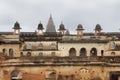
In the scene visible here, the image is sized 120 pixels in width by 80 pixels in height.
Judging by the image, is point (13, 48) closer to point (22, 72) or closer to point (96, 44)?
point (96, 44)

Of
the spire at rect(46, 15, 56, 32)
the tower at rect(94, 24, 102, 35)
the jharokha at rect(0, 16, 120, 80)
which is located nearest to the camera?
the jharokha at rect(0, 16, 120, 80)

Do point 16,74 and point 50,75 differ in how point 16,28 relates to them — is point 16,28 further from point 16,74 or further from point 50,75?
point 50,75

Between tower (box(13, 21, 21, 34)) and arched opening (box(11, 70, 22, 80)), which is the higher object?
tower (box(13, 21, 21, 34))

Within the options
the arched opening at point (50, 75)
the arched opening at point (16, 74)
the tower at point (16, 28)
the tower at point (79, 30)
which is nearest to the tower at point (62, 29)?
the tower at point (79, 30)

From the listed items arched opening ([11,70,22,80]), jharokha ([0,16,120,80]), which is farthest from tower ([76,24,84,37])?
arched opening ([11,70,22,80])

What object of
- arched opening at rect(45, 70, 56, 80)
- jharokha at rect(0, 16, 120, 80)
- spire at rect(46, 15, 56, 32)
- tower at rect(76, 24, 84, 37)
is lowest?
arched opening at rect(45, 70, 56, 80)

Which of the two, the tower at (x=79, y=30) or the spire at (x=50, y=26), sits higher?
the spire at (x=50, y=26)

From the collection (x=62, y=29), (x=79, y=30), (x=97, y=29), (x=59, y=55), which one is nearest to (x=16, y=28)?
(x=62, y=29)

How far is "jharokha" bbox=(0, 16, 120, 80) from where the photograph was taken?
118ft

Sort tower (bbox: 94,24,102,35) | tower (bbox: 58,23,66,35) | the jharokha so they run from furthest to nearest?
tower (bbox: 58,23,66,35) → tower (bbox: 94,24,102,35) → the jharokha

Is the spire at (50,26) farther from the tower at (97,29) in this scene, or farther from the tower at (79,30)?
the tower at (97,29)

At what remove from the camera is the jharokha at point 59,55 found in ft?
118

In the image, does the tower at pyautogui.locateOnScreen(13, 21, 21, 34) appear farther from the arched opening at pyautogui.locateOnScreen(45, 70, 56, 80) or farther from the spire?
the arched opening at pyautogui.locateOnScreen(45, 70, 56, 80)

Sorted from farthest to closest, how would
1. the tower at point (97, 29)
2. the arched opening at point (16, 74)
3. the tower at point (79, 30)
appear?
1. the tower at point (97, 29)
2. the tower at point (79, 30)
3. the arched opening at point (16, 74)
